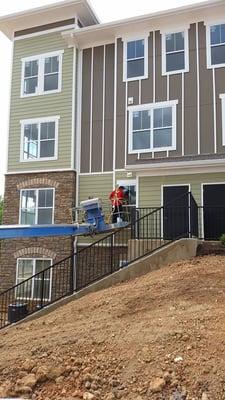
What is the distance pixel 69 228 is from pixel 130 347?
217 inches

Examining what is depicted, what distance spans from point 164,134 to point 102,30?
17.2 feet

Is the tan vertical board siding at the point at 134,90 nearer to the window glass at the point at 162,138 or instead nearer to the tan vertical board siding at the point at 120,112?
the tan vertical board siding at the point at 120,112

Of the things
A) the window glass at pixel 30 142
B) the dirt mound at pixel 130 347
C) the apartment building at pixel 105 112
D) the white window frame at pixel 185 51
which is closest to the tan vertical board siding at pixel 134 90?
the apartment building at pixel 105 112

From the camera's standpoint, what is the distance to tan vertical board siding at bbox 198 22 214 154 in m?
16.8

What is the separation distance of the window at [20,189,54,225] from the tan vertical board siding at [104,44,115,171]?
268 cm

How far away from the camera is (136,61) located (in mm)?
18578

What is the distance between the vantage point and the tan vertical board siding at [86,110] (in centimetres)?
1875

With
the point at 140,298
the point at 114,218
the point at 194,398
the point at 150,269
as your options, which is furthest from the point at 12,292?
the point at 194,398

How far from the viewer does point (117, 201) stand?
16.4 m

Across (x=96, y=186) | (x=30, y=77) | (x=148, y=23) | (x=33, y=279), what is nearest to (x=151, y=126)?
(x=96, y=186)

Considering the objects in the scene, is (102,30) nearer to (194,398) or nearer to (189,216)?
(189,216)

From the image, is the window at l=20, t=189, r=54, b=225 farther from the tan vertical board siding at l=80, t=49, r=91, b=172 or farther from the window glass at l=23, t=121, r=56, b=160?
the tan vertical board siding at l=80, t=49, r=91, b=172

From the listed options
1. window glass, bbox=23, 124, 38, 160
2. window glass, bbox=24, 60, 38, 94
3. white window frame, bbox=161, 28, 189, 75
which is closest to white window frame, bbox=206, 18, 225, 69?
white window frame, bbox=161, 28, 189, 75

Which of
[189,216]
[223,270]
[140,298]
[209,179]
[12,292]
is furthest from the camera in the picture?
[12,292]
